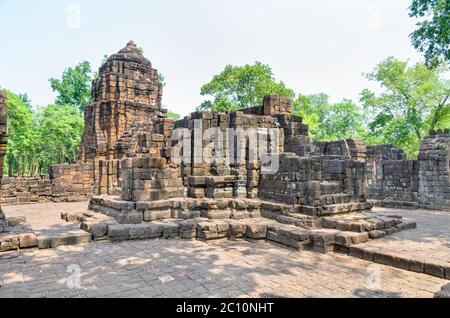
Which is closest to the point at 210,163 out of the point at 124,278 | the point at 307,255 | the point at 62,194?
the point at 307,255

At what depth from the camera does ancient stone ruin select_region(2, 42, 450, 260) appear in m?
7.56

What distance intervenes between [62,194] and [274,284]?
50.3 feet

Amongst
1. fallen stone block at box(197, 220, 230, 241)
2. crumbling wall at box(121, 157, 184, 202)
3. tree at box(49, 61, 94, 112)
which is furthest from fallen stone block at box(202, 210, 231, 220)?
tree at box(49, 61, 94, 112)

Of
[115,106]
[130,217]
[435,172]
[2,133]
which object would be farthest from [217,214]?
[115,106]

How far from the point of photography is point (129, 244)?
6965mm

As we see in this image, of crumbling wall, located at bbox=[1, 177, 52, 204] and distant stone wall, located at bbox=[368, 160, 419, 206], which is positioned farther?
crumbling wall, located at bbox=[1, 177, 52, 204]

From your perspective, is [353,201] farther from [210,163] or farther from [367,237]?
[210,163]

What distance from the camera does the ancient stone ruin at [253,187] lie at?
7.56 metres

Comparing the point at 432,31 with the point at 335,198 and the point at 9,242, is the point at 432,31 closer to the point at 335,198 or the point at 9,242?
the point at 335,198

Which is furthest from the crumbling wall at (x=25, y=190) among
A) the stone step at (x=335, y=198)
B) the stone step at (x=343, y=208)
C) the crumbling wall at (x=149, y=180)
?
the stone step at (x=343, y=208)

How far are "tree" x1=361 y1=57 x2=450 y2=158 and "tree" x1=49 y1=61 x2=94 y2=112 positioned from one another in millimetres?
31847

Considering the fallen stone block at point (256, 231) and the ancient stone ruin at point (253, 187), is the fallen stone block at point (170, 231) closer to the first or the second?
the ancient stone ruin at point (253, 187)

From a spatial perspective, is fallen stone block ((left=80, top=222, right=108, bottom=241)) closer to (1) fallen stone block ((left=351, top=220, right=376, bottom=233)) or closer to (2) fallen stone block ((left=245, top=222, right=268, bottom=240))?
(2) fallen stone block ((left=245, top=222, right=268, bottom=240))

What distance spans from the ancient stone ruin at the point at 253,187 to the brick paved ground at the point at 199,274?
0.98 meters
